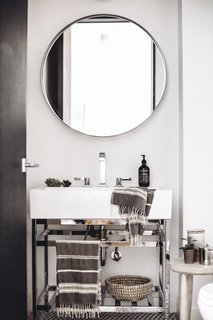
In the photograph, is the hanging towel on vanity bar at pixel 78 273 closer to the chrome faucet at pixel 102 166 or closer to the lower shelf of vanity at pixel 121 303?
the lower shelf of vanity at pixel 121 303

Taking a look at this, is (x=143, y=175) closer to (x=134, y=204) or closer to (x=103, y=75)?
(x=134, y=204)

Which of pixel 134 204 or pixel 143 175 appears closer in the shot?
pixel 134 204

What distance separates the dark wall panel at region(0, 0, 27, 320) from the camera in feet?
6.54

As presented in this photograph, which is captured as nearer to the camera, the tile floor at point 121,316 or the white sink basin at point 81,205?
the white sink basin at point 81,205

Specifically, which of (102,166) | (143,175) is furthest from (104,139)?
(143,175)

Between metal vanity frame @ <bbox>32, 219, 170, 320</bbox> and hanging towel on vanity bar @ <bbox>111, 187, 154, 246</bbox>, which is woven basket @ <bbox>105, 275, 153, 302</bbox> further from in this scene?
hanging towel on vanity bar @ <bbox>111, 187, 154, 246</bbox>

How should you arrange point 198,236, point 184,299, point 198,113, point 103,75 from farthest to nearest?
1. point 103,75
2. point 198,113
3. point 198,236
4. point 184,299

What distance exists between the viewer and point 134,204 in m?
2.96

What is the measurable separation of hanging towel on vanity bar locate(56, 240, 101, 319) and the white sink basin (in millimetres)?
180

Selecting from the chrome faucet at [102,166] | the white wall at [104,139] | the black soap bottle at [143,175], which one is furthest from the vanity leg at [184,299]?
the chrome faucet at [102,166]

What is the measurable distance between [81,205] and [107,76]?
3.44ft

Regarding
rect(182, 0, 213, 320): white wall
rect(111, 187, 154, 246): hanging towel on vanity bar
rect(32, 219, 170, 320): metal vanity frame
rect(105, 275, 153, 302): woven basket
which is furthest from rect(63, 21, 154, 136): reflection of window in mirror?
rect(105, 275, 153, 302): woven basket

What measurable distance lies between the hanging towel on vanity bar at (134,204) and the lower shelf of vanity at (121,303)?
1.77 ft

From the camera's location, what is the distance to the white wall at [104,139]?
346 centimetres
